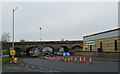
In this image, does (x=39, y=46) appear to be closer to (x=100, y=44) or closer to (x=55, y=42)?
(x=55, y=42)

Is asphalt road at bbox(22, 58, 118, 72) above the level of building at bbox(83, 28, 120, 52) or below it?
below

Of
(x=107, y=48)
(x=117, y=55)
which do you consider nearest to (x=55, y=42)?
(x=107, y=48)

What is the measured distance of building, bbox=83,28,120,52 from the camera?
34294 mm

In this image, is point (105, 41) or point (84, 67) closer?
point (84, 67)

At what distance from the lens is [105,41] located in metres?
38.8

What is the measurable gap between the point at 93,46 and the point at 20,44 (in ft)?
119

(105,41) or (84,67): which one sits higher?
(105,41)

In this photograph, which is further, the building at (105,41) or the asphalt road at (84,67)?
the building at (105,41)

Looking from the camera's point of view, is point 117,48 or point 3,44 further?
point 3,44

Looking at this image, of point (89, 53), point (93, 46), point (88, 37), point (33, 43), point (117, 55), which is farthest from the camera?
point (33, 43)

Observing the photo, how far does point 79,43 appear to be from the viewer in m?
69.2

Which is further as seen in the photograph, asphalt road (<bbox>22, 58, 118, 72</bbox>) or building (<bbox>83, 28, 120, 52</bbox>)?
building (<bbox>83, 28, 120, 52</bbox>)

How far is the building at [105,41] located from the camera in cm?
3429

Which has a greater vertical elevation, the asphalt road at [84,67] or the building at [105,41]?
the building at [105,41]
